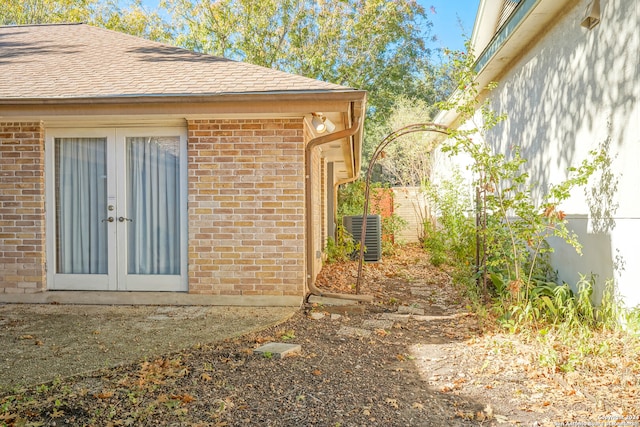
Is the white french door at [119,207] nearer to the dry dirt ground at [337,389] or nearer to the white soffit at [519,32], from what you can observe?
the dry dirt ground at [337,389]

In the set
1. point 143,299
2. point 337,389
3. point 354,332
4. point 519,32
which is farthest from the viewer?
point 519,32

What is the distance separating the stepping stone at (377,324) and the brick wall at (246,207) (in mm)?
926

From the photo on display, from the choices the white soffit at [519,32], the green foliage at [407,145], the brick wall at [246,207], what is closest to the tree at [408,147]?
the green foliage at [407,145]

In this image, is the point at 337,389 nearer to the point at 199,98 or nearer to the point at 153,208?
the point at 199,98

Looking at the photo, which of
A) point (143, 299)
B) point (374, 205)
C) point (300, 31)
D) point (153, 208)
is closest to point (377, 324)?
Result: point (143, 299)

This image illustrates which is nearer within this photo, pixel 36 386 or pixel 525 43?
pixel 36 386

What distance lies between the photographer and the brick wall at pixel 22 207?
6812mm

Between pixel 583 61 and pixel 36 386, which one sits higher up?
pixel 583 61

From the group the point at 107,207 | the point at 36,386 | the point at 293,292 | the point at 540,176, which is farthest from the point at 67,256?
the point at 540,176

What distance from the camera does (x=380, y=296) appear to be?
7.92 meters

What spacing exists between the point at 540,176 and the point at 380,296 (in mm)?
2718

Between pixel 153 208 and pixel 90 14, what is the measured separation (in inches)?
629

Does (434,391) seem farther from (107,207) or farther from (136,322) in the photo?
(107,207)

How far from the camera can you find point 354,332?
565 centimetres
